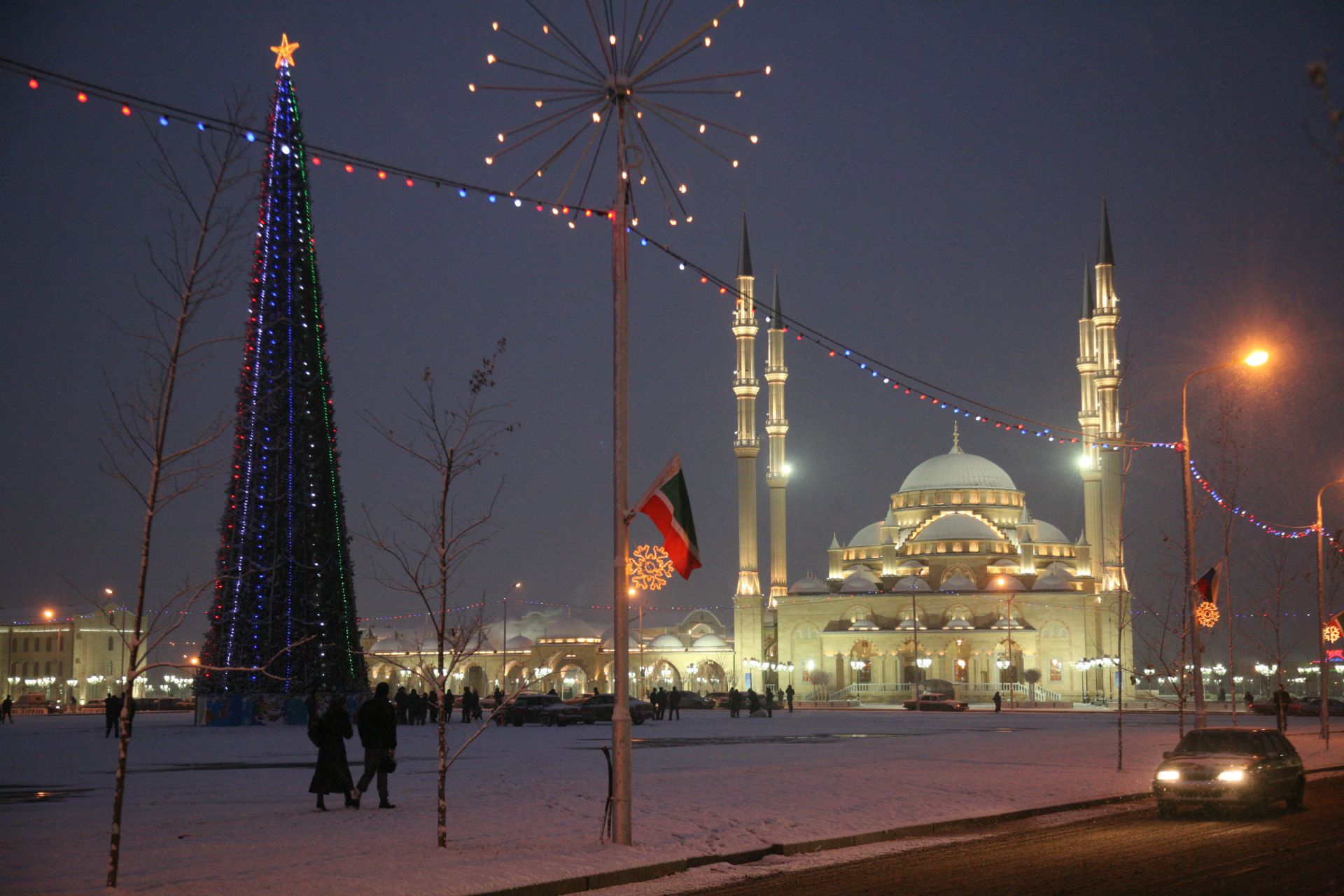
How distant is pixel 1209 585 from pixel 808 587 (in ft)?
213

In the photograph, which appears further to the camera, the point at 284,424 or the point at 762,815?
the point at 284,424

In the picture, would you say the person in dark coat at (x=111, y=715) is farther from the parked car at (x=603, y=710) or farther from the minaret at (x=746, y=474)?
the minaret at (x=746, y=474)

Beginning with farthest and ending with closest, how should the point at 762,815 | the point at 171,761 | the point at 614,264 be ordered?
1. the point at 171,761
2. the point at 762,815
3. the point at 614,264

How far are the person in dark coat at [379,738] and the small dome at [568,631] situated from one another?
264 feet

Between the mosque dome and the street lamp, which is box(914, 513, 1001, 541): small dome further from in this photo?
the street lamp

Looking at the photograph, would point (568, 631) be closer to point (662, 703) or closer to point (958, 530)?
point (958, 530)

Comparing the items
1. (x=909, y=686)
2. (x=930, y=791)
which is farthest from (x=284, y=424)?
(x=909, y=686)

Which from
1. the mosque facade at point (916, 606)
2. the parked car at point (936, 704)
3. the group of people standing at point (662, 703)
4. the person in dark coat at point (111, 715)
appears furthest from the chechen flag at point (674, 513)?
the mosque facade at point (916, 606)

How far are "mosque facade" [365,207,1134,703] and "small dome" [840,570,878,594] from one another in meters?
0.21

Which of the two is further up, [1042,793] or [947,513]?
[947,513]

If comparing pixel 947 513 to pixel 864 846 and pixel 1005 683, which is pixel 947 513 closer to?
pixel 1005 683

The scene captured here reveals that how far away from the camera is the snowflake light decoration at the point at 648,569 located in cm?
7006

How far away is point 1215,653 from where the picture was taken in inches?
5172

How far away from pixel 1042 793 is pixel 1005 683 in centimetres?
6319
